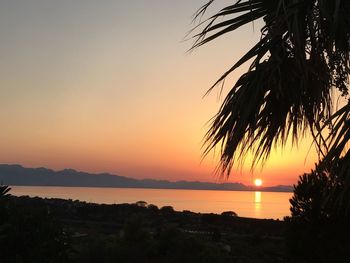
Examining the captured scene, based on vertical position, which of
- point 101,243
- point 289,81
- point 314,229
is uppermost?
point 289,81

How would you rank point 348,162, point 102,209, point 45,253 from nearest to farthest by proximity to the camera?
point 348,162 < point 45,253 < point 102,209

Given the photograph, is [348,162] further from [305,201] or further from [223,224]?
[223,224]

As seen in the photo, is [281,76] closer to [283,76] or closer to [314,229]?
[283,76]

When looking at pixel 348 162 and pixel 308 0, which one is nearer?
pixel 348 162

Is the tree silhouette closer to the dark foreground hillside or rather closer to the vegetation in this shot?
the vegetation

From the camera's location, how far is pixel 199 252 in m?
16.4

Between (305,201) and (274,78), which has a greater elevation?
(274,78)

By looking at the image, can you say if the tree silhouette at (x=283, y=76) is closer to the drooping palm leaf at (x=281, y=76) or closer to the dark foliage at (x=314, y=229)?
the drooping palm leaf at (x=281, y=76)

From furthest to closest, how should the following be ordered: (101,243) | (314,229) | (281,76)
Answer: (101,243) → (314,229) → (281,76)

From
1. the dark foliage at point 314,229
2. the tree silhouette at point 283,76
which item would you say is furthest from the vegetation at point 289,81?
the dark foliage at point 314,229

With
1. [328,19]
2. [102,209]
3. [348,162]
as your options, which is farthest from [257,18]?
[102,209]

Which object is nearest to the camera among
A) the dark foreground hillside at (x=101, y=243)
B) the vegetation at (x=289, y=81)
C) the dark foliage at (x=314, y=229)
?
the vegetation at (x=289, y=81)

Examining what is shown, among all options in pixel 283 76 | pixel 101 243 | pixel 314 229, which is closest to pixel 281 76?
pixel 283 76

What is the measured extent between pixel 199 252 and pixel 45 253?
11378 mm
